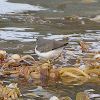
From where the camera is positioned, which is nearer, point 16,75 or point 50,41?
point 16,75

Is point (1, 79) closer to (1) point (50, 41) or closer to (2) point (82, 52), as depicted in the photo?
(1) point (50, 41)

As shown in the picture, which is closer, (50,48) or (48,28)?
(50,48)

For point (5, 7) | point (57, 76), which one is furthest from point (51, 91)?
point (5, 7)

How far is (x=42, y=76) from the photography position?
536 cm

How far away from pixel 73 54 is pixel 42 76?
1824 millimetres

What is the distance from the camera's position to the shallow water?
4879mm

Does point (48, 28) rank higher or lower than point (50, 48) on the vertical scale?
higher

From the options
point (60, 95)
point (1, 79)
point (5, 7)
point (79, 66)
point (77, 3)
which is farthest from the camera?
point (77, 3)

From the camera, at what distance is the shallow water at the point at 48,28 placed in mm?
4879

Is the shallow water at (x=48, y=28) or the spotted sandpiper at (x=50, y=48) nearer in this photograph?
the shallow water at (x=48, y=28)

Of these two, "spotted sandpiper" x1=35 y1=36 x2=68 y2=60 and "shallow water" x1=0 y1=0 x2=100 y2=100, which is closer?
"shallow water" x1=0 y1=0 x2=100 y2=100

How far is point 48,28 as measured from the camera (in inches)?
388

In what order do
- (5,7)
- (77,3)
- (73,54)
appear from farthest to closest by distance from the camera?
(77,3), (5,7), (73,54)

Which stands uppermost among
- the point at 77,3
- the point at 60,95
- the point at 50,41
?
the point at 77,3
